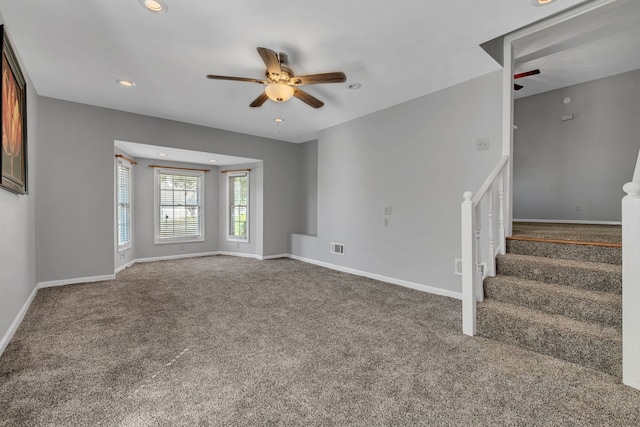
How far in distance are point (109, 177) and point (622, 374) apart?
6094mm

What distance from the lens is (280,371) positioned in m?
2.05

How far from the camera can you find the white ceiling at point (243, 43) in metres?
2.33

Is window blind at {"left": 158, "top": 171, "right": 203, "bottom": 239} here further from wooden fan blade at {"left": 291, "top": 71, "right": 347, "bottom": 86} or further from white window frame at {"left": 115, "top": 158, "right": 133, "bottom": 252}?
wooden fan blade at {"left": 291, "top": 71, "right": 347, "bottom": 86}

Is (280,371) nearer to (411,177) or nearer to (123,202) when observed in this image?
(411,177)

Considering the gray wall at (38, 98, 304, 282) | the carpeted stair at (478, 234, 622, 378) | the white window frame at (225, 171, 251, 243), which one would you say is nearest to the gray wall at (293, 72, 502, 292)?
the carpeted stair at (478, 234, 622, 378)

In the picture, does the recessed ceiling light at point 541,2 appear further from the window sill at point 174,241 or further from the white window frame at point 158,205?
the window sill at point 174,241

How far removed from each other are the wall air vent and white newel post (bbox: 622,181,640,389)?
386 cm

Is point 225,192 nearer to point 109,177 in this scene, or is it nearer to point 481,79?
point 109,177

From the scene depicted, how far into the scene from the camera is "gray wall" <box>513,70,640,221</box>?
4.17m

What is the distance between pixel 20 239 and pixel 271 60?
123 inches

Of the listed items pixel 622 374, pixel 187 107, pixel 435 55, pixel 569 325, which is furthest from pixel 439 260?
pixel 187 107

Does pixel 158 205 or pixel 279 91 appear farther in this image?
pixel 158 205

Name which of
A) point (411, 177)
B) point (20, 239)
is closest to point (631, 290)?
point (411, 177)

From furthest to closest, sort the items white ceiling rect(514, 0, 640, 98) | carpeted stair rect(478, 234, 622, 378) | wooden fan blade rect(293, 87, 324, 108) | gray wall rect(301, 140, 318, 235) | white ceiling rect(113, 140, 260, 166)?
gray wall rect(301, 140, 318, 235) < white ceiling rect(113, 140, 260, 166) < wooden fan blade rect(293, 87, 324, 108) < white ceiling rect(514, 0, 640, 98) < carpeted stair rect(478, 234, 622, 378)
